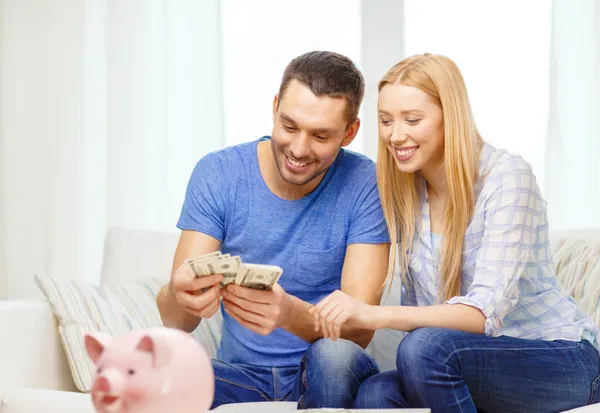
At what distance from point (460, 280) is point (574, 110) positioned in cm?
201

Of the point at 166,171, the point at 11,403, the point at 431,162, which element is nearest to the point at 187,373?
the point at 11,403

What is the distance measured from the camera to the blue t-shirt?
2.12m

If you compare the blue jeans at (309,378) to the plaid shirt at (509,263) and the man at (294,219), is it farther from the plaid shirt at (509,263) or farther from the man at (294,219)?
the plaid shirt at (509,263)

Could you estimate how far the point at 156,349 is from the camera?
116 centimetres

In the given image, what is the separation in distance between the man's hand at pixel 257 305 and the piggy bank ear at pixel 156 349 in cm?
56

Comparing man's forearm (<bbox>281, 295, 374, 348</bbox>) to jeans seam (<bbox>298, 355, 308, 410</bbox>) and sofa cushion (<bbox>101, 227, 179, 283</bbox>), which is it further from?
sofa cushion (<bbox>101, 227, 179, 283</bbox>)

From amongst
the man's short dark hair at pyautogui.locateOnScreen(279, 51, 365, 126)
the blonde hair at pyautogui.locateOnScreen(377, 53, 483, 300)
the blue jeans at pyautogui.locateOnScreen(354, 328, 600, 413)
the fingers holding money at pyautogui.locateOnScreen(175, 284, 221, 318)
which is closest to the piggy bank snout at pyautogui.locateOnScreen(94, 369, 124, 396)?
the fingers holding money at pyautogui.locateOnScreen(175, 284, 221, 318)

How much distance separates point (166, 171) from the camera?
383cm

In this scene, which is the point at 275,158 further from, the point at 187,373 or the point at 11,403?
the point at 187,373

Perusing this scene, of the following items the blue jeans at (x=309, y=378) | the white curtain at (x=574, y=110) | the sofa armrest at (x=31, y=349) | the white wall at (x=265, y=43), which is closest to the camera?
the blue jeans at (x=309, y=378)

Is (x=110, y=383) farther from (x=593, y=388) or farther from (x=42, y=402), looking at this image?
(x=593, y=388)

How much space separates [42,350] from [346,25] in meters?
2.25

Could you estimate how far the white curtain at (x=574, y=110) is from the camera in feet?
12.0

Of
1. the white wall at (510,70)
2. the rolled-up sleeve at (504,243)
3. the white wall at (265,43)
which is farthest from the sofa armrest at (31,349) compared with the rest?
the white wall at (510,70)
